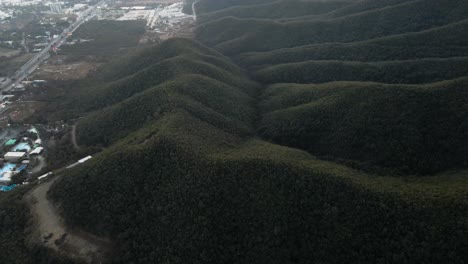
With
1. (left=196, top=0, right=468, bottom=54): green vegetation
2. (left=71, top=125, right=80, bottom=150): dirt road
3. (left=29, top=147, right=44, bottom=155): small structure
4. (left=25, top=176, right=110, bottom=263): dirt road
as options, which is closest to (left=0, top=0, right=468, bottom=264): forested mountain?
(left=25, top=176, right=110, bottom=263): dirt road

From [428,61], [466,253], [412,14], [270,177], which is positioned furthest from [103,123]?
[412,14]

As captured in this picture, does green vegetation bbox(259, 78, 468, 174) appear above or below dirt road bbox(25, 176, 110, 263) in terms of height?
above

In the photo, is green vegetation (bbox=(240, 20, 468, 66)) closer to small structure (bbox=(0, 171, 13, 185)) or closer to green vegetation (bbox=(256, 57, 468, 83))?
green vegetation (bbox=(256, 57, 468, 83))

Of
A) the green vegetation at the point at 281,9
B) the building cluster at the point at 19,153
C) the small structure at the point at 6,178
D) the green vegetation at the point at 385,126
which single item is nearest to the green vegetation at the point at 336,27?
the green vegetation at the point at 281,9

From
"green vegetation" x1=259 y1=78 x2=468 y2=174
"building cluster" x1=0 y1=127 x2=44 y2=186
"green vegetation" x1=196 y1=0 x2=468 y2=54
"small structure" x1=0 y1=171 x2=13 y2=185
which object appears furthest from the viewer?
"green vegetation" x1=196 y1=0 x2=468 y2=54

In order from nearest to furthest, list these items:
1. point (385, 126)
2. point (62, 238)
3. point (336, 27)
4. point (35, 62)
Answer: point (62, 238), point (385, 126), point (336, 27), point (35, 62)

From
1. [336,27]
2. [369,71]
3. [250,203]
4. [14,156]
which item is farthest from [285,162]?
[336,27]

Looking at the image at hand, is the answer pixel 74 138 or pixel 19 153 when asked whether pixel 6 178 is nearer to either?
pixel 19 153

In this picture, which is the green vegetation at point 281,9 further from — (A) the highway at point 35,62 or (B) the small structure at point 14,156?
(B) the small structure at point 14,156
